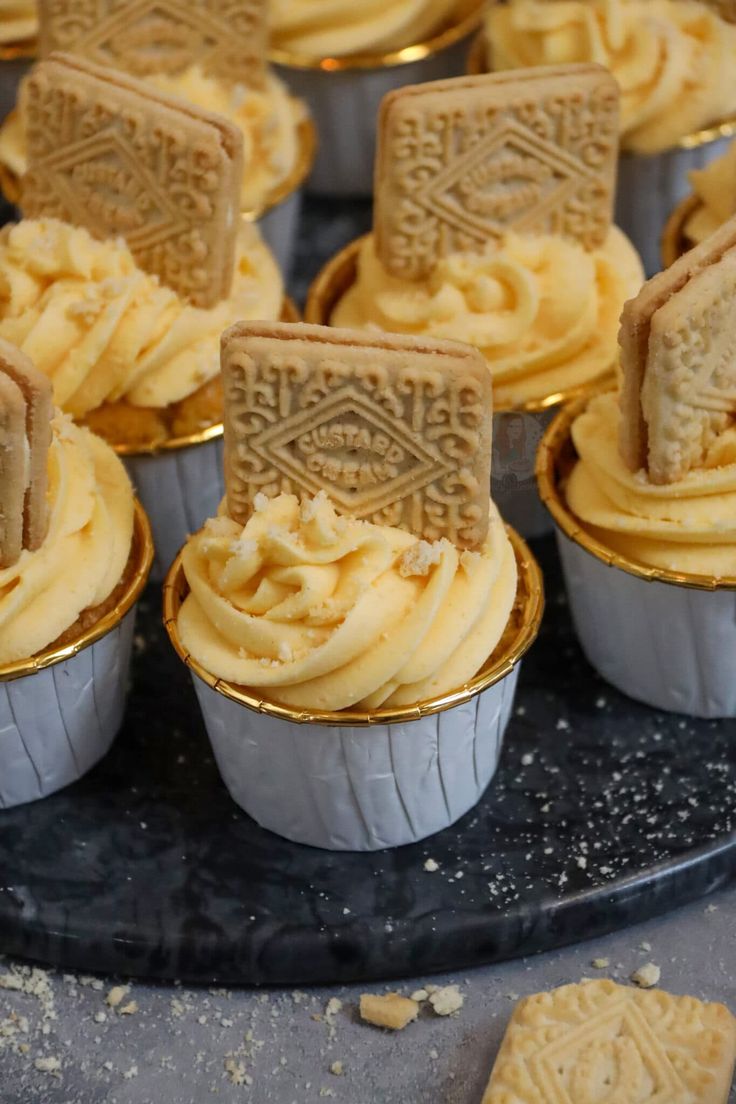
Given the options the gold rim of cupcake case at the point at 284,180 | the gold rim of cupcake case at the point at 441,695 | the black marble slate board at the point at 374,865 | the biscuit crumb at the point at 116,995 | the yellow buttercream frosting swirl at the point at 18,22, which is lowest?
the biscuit crumb at the point at 116,995

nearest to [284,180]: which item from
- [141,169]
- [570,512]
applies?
[141,169]

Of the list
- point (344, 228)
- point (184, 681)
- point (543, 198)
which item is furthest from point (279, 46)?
point (184, 681)

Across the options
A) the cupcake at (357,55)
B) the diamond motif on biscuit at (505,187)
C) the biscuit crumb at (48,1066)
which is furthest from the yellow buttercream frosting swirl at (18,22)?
the biscuit crumb at (48,1066)

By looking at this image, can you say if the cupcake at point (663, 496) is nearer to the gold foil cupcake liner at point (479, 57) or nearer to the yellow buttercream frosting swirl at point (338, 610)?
the yellow buttercream frosting swirl at point (338, 610)

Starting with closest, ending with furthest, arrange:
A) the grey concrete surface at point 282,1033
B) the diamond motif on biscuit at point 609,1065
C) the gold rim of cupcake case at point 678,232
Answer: the diamond motif on biscuit at point 609,1065
the grey concrete surface at point 282,1033
the gold rim of cupcake case at point 678,232

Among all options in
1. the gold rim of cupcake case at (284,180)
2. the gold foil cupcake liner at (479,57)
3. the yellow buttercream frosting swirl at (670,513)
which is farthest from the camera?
the gold foil cupcake liner at (479,57)

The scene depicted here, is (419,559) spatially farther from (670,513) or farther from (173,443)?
(173,443)
